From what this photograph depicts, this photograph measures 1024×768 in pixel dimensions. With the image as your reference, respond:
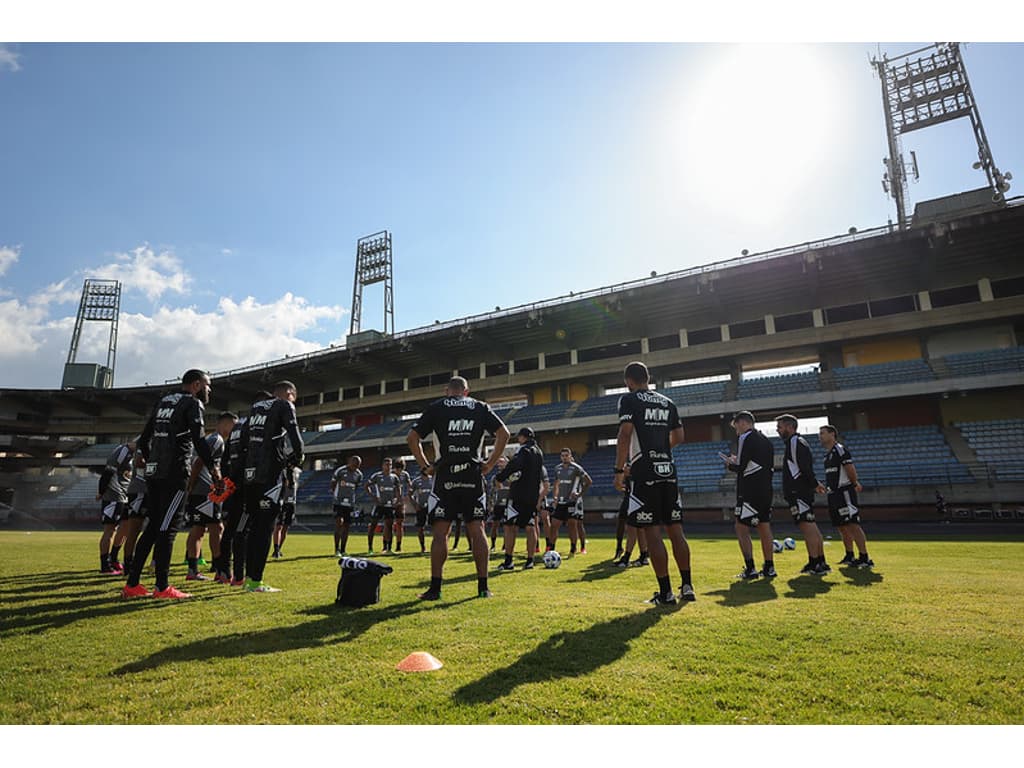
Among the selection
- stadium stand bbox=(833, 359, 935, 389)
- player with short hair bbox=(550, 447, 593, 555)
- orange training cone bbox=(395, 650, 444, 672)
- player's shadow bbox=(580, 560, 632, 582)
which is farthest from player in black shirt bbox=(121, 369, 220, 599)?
stadium stand bbox=(833, 359, 935, 389)

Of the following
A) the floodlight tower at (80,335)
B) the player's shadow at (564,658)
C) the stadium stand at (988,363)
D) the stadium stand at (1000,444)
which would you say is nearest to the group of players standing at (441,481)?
the player's shadow at (564,658)

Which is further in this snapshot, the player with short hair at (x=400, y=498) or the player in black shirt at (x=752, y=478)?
the player with short hair at (x=400, y=498)

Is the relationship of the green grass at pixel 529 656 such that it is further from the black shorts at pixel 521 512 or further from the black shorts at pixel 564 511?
the black shorts at pixel 564 511

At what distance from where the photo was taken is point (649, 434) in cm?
496

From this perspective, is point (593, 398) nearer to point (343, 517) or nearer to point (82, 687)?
point (343, 517)

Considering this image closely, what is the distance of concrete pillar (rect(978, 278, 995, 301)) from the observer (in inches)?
943

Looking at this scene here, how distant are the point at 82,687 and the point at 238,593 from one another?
2961 mm

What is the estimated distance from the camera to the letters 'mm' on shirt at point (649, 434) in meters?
4.88

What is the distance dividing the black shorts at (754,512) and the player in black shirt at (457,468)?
3.63 m

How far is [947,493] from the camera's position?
18953 mm

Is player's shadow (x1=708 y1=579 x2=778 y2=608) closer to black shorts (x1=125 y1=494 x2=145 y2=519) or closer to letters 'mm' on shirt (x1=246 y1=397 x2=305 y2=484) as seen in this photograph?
letters 'mm' on shirt (x1=246 y1=397 x2=305 y2=484)

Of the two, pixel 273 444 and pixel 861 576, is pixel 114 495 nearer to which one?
pixel 273 444

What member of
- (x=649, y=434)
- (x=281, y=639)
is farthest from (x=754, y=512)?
(x=281, y=639)

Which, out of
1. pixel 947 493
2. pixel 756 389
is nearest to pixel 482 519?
pixel 947 493
